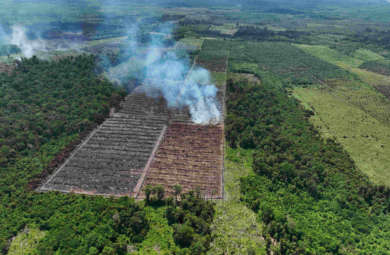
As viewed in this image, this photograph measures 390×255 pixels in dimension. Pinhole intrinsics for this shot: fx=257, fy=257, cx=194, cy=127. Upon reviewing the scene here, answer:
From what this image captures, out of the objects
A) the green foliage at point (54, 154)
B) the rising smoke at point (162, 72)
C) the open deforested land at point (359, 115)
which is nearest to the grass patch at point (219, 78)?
the rising smoke at point (162, 72)

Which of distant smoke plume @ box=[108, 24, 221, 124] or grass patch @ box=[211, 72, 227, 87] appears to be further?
grass patch @ box=[211, 72, 227, 87]

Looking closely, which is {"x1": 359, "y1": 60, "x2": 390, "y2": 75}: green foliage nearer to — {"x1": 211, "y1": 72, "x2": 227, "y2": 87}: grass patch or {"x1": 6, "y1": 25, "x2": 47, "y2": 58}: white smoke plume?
{"x1": 211, "y1": 72, "x2": 227, "y2": 87}: grass patch

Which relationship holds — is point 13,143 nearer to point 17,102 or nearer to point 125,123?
point 17,102

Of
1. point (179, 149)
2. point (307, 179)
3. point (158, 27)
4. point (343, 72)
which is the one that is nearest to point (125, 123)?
point (179, 149)

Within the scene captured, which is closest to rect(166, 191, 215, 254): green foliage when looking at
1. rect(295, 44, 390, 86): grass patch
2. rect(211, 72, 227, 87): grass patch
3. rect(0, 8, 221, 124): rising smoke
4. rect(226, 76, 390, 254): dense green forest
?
rect(226, 76, 390, 254): dense green forest

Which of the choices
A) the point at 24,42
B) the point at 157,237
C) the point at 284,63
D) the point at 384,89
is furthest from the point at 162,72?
the point at 384,89

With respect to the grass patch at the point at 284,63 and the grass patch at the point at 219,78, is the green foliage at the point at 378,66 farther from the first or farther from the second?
the grass patch at the point at 219,78

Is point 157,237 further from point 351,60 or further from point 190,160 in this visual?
point 351,60
